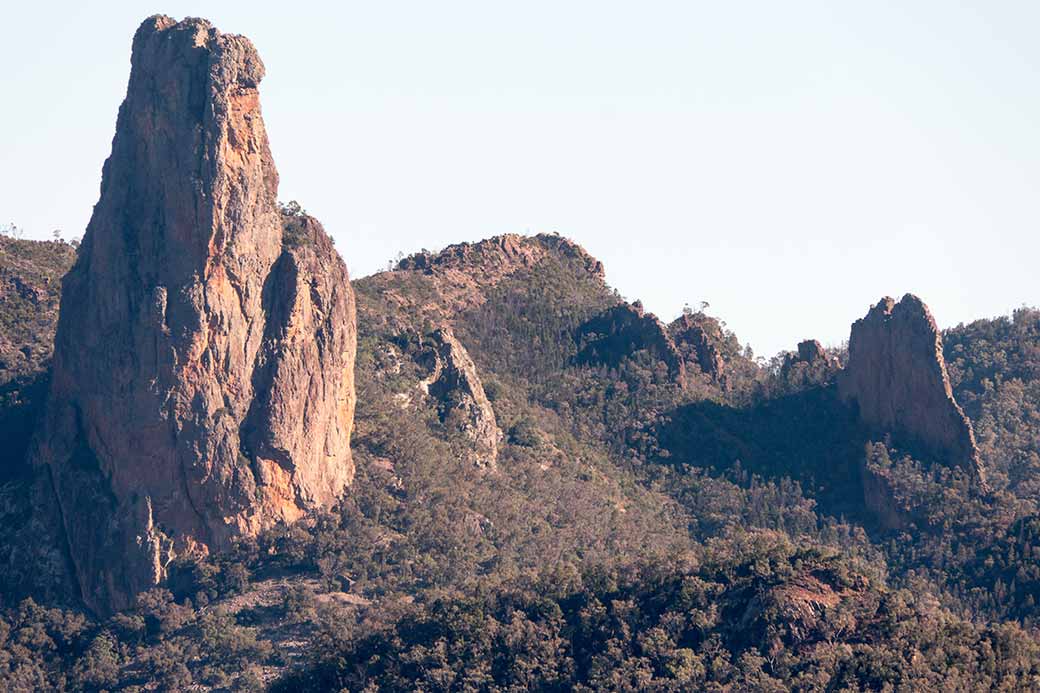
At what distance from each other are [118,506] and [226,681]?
12078 mm

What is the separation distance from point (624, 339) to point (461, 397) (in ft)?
81.8

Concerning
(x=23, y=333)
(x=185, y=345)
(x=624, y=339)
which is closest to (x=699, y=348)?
(x=624, y=339)

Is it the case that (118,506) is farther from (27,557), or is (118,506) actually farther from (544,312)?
(544,312)

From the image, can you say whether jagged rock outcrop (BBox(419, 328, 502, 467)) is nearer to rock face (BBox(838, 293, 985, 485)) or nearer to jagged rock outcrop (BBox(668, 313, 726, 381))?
jagged rock outcrop (BBox(668, 313, 726, 381))

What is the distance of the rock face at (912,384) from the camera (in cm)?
16400

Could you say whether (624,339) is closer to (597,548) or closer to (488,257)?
(488,257)

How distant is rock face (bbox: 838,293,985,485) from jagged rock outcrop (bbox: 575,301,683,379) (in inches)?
615

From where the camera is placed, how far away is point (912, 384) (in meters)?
166

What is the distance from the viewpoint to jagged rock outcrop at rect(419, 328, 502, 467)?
6181 inches

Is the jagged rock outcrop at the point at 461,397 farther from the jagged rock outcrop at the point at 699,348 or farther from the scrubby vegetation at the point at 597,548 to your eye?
the jagged rock outcrop at the point at 699,348

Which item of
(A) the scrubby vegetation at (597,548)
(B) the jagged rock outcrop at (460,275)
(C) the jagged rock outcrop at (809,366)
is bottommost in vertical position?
(A) the scrubby vegetation at (597,548)

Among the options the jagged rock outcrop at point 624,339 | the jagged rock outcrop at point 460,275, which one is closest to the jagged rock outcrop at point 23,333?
the jagged rock outcrop at point 460,275

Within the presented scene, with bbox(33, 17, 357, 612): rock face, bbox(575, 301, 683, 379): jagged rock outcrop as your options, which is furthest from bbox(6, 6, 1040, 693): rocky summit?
bbox(575, 301, 683, 379): jagged rock outcrop

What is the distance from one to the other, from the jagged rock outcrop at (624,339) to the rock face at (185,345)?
41.4 meters
